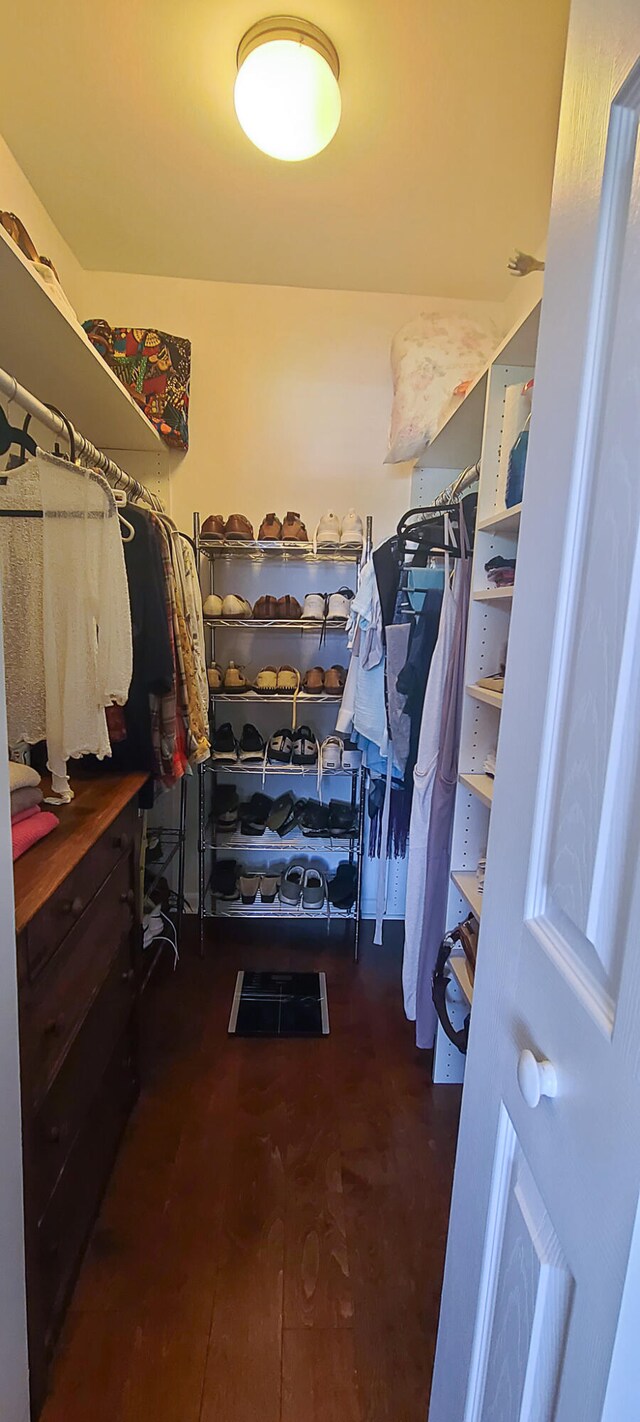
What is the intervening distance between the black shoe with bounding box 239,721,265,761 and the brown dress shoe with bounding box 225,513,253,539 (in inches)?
29.5

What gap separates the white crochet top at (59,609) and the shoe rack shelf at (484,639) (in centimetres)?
84

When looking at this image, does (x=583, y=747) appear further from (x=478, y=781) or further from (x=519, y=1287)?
(x=478, y=781)

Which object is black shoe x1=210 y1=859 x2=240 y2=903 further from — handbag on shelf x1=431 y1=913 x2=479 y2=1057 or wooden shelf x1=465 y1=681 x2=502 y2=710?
wooden shelf x1=465 y1=681 x2=502 y2=710

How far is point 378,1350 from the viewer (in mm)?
1087

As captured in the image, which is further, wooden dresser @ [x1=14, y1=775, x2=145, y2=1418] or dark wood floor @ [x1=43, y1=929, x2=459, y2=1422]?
dark wood floor @ [x1=43, y1=929, x2=459, y2=1422]

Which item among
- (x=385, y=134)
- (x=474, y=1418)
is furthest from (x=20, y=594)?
(x=385, y=134)

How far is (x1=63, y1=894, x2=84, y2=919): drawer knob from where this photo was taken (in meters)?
1.02

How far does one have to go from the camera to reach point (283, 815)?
237 cm

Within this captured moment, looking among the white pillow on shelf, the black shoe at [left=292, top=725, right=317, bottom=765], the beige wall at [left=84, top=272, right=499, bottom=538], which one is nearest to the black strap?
the black shoe at [left=292, top=725, right=317, bottom=765]

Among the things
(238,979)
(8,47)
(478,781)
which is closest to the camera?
(8,47)

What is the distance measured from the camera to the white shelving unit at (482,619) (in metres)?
1.25

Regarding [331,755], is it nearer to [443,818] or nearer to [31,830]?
[443,818]

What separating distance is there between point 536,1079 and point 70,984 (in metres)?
0.89

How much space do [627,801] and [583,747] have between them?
0.22 ft
